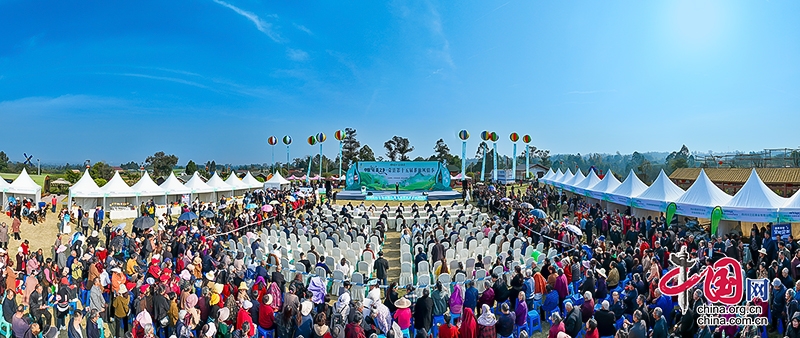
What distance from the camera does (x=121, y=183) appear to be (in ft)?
68.3

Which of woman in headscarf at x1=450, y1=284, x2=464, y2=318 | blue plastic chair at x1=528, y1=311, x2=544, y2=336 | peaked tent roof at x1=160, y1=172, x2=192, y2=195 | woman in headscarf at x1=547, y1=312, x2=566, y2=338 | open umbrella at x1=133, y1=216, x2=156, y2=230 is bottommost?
blue plastic chair at x1=528, y1=311, x2=544, y2=336

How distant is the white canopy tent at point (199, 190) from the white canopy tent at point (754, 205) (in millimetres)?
25165

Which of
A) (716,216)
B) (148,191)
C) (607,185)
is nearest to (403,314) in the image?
(716,216)

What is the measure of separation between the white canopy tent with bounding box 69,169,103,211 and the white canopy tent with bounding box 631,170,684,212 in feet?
80.2

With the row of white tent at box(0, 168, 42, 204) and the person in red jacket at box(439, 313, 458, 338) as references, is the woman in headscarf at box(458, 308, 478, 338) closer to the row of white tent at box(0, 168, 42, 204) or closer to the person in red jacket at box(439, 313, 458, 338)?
the person in red jacket at box(439, 313, 458, 338)

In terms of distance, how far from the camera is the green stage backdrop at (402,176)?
108 feet

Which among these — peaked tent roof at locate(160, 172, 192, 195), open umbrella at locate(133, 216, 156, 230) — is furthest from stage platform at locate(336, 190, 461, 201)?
open umbrella at locate(133, 216, 156, 230)

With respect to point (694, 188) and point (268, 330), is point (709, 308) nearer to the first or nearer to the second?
point (268, 330)

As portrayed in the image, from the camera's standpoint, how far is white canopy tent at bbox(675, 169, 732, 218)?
1297cm

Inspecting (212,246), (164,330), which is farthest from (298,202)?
(164,330)

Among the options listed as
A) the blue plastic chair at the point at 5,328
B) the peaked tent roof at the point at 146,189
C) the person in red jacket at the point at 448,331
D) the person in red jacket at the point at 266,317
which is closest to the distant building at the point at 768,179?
the person in red jacket at the point at 448,331

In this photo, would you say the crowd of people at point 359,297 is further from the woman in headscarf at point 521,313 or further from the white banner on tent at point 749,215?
the white banner on tent at point 749,215

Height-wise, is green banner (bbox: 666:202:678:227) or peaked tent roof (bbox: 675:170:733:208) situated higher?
peaked tent roof (bbox: 675:170:733:208)

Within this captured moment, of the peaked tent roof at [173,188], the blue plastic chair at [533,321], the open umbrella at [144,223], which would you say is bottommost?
the blue plastic chair at [533,321]
